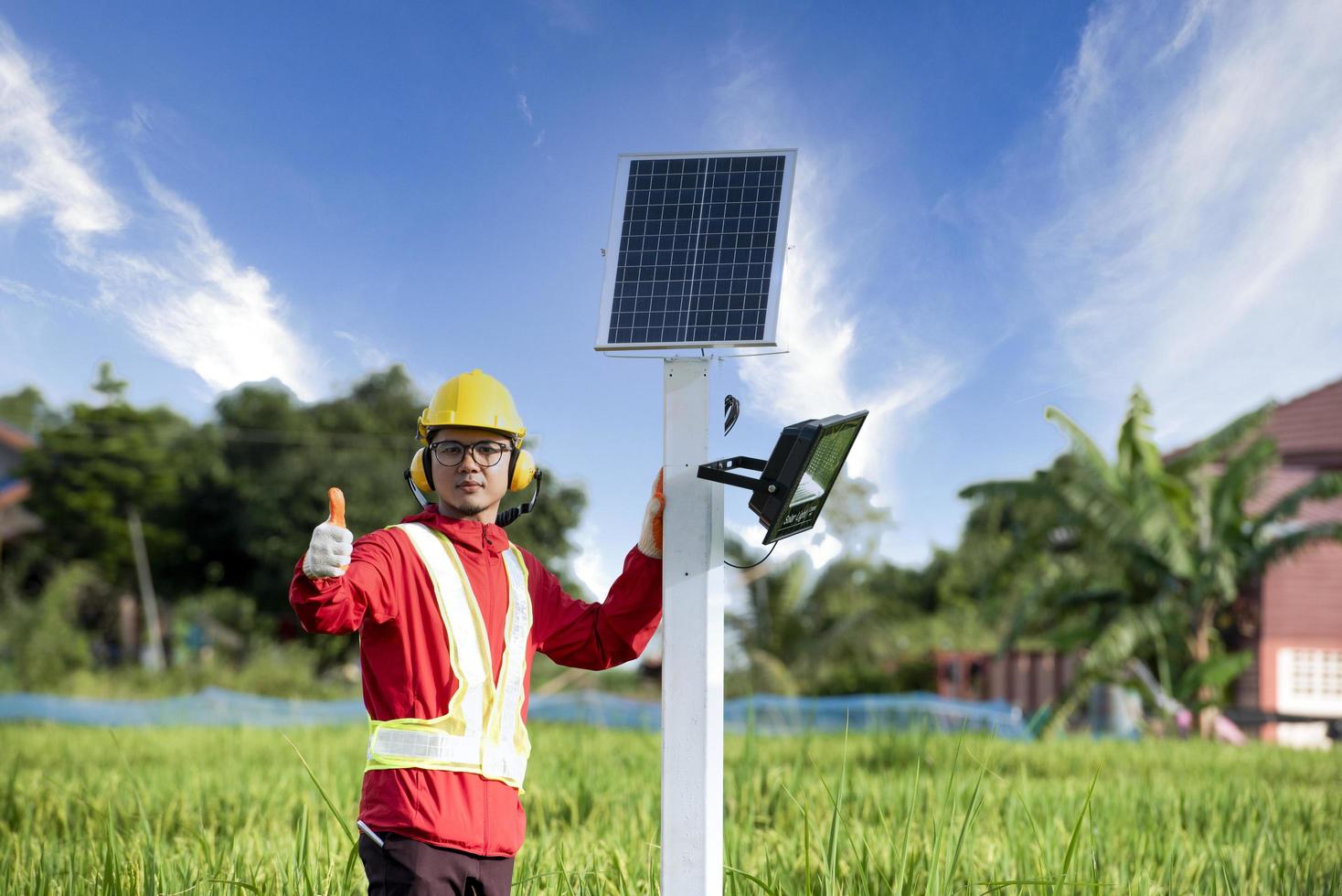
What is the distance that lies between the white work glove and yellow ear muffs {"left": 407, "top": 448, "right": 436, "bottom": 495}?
514mm

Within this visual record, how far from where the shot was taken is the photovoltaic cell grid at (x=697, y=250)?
2.70 metres

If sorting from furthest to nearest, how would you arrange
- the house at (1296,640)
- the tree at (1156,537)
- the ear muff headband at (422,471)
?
the house at (1296,640)
the tree at (1156,537)
the ear muff headband at (422,471)

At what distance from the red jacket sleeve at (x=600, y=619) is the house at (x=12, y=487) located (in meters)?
29.7

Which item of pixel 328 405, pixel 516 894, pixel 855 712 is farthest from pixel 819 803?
pixel 328 405

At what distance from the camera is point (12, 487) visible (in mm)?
29422

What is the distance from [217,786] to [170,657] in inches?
1112

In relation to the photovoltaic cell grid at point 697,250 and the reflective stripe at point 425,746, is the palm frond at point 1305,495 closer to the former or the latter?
the photovoltaic cell grid at point 697,250

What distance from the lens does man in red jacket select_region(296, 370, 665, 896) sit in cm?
253

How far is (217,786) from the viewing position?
612 cm

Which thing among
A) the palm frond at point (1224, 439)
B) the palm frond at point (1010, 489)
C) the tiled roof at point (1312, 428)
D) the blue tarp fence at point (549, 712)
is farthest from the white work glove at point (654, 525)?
the tiled roof at point (1312, 428)

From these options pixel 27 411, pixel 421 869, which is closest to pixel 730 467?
pixel 421 869

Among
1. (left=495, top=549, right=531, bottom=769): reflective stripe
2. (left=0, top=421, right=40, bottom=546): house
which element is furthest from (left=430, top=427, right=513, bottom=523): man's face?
Result: (left=0, top=421, right=40, bottom=546): house

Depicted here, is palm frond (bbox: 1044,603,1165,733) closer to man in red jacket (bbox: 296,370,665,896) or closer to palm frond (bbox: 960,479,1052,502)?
palm frond (bbox: 960,479,1052,502)

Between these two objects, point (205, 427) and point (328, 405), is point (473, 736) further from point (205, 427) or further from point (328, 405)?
point (205, 427)
